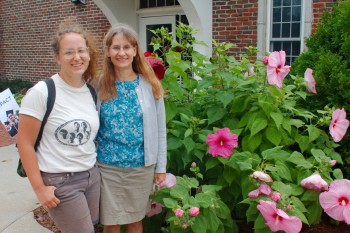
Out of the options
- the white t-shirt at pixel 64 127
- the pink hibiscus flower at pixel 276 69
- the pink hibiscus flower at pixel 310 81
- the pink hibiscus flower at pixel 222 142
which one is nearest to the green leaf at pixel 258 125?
the pink hibiscus flower at pixel 222 142

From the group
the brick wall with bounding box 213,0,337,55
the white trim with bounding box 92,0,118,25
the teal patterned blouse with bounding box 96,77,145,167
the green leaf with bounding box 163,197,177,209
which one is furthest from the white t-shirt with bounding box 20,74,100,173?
the white trim with bounding box 92,0,118,25

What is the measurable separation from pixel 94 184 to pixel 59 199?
0.24 meters

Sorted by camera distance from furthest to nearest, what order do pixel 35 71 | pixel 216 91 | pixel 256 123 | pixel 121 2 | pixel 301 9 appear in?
pixel 35 71 → pixel 121 2 → pixel 301 9 → pixel 216 91 → pixel 256 123

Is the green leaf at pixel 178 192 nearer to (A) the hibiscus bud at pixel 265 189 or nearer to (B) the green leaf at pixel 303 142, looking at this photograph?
(A) the hibiscus bud at pixel 265 189

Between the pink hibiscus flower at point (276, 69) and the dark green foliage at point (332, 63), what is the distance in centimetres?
63

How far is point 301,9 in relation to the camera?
655 centimetres

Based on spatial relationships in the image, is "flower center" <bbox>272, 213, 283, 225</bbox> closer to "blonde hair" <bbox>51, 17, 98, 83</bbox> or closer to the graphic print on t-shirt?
the graphic print on t-shirt

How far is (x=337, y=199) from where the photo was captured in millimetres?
2133

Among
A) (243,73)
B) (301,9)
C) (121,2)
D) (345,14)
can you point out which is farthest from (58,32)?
(121,2)

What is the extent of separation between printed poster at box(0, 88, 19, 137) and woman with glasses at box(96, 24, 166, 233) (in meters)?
0.72

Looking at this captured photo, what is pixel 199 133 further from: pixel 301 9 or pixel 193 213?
pixel 301 9

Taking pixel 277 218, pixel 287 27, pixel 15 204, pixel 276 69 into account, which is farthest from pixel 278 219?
pixel 287 27

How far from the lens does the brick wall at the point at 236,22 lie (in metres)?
6.90

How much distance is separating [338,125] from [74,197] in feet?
5.46
